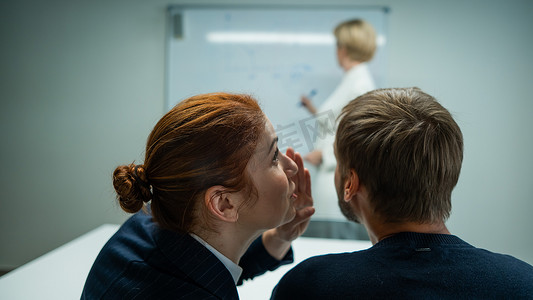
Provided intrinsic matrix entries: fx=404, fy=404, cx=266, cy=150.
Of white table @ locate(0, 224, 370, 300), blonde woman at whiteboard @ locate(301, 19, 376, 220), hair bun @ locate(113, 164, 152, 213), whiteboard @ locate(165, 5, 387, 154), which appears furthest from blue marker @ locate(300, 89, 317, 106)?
hair bun @ locate(113, 164, 152, 213)

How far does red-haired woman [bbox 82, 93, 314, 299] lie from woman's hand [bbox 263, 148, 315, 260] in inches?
6.7

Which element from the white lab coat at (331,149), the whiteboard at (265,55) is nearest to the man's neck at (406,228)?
the white lab coat at (331,149)

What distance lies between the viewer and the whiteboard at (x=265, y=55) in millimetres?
3195

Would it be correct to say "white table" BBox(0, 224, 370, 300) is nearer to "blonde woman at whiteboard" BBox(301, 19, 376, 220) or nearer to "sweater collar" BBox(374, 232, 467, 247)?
"sweater collar" BBox(374, 232, 467, 247)

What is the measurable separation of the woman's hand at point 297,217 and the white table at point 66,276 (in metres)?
0.14

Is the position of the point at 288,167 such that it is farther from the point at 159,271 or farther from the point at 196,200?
the point at 159,271

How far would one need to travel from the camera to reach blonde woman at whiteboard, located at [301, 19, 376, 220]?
239cm

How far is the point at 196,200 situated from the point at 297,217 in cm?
38

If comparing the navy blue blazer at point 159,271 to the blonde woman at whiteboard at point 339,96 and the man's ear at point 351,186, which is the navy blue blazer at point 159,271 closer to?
the man's ear at point 351,186

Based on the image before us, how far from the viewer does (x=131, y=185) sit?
0.89 meters

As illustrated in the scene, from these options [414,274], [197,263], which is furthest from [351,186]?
[197,263]

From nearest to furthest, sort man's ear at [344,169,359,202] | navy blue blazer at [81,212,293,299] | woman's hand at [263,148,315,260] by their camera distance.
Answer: navy blue blazer at [81,212,293,299] → man's ear at [344,169,359,202] → woman's hand at [263,148,315,260]

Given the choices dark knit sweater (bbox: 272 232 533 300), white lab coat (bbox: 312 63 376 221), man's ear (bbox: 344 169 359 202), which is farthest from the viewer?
white lab coat (bbox: 312 63 376 221)

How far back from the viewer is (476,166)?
3.12m
